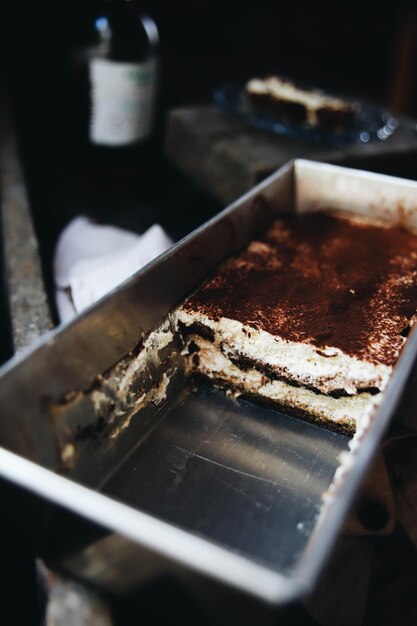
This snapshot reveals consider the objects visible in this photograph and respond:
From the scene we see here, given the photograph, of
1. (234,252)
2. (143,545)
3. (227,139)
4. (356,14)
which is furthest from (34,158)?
(356,14)

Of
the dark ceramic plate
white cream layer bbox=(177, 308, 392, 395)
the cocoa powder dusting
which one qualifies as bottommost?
white cream layer bbox=(177, 308, 392, 395)

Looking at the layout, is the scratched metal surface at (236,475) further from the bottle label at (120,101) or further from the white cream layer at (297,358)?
the bottle label at (120,101)

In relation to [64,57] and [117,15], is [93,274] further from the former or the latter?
[64,57]

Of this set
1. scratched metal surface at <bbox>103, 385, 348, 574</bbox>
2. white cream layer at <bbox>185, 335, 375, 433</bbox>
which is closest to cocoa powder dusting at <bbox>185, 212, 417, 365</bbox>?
white cream layer at <bbox>185, 335, 375, 433</bbox>

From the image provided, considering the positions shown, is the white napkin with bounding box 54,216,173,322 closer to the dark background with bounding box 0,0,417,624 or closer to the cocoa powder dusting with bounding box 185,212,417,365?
the dark background with bounding box 0,0,417,624

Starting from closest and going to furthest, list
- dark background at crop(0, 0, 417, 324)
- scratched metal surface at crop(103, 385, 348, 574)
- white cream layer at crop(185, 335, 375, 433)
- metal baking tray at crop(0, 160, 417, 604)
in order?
1. metal baking tray at crop(0, 160, 417, 604)
2. scratched metal surface at crop(103, 385, 348, 574)
3. white cream layer at crop(185, 335, 375, 433)
4. dark background at crop(0, 0, 417, 324)

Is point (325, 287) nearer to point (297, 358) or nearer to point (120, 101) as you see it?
point (297, 358)

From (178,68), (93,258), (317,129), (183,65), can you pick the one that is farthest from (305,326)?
(183,65)
